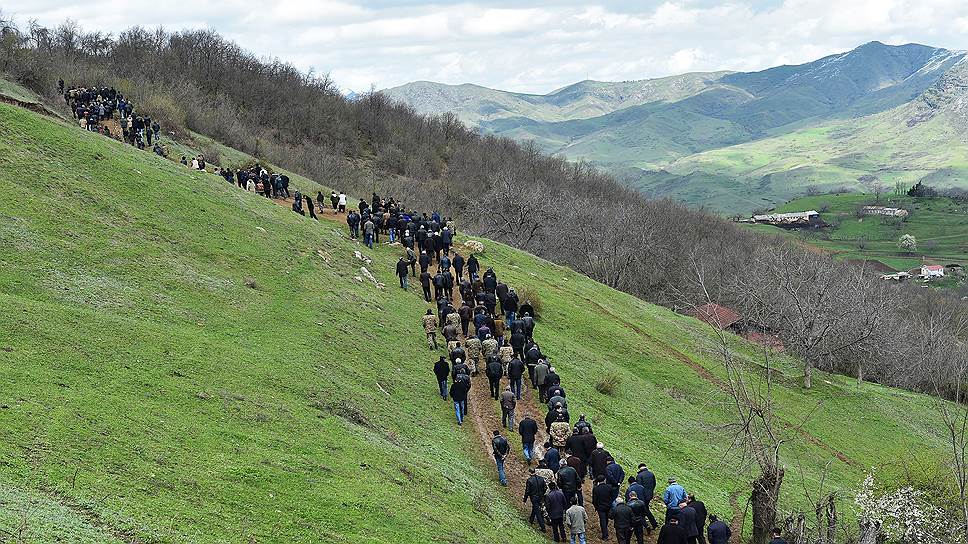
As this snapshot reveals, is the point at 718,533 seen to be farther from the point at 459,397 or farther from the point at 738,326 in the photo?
the point at 738,326

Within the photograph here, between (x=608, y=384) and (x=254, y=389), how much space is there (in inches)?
691

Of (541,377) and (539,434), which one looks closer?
(539,434)

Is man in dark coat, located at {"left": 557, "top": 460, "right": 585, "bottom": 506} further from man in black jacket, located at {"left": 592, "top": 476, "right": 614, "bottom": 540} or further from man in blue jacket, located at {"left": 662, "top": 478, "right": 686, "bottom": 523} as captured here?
man in blue jacket, located at {"left": 662, "top": 478, "right": 686, "bottom": 523}

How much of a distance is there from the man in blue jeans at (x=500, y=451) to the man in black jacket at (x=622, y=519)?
12.6ft

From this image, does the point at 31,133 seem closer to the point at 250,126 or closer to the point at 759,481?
the point at 759,481

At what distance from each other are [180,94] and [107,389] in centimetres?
8225

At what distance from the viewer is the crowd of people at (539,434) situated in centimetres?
1877

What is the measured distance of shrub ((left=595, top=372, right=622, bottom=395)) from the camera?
34.0 m

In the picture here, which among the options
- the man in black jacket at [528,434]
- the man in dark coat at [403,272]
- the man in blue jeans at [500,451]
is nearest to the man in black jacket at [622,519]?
the man in blue jeans at [500,451]

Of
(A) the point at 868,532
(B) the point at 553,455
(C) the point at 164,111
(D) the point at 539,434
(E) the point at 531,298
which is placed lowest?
(A) the point at 868,532

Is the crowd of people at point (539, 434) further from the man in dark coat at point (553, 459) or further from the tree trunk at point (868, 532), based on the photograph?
the tree trunk at point (868, 532)

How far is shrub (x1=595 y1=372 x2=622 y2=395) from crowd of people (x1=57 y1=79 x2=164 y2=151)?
33580 mm

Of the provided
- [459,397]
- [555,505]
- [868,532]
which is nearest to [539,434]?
[459,397]

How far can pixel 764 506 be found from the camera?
2180cm
